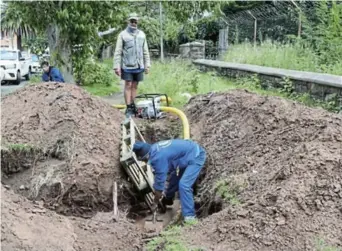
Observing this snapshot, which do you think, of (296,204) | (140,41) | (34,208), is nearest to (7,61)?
(140,41)

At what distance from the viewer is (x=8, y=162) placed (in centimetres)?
750

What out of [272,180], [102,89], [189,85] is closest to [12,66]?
[102,89]

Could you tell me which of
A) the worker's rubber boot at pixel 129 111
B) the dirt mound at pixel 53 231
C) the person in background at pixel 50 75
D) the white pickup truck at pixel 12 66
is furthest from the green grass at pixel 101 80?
the dirt mound at pixel 53 231

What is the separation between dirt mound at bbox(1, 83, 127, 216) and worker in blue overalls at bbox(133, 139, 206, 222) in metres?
0.76

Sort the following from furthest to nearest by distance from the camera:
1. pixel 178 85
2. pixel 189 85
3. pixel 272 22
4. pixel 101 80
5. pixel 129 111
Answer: pixel 101 80 < pixel 272 22 < pixel 189 85 < pixel 178 85 < pixel 129 111

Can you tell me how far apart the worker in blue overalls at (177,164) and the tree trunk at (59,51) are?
303 inches

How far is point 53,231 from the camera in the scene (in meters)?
5.28

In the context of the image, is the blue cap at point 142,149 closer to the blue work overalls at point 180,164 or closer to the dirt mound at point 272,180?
the blue work overalls at point 180,164

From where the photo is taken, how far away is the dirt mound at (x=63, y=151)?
7.18 m

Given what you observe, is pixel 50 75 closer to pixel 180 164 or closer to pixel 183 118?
pixel 183 118

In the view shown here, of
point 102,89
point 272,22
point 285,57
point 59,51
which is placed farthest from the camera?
point 272,22

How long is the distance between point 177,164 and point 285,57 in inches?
303

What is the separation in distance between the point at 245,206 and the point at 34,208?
6.89ft

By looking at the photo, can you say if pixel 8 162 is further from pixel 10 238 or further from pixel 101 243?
pixel 10 238
